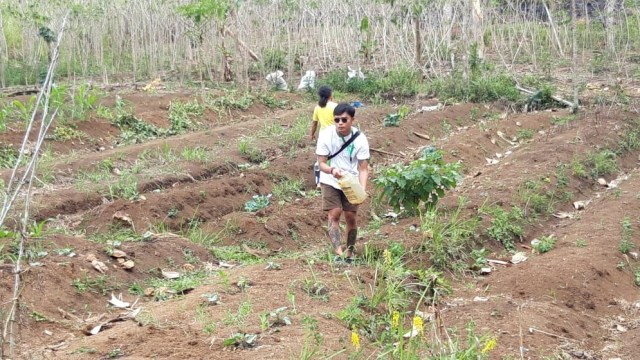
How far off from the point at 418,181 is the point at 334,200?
94 centimetres

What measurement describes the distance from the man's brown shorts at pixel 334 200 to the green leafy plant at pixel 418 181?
26.1 inches

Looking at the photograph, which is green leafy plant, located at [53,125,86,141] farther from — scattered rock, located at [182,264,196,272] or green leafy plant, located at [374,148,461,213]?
green leafy plant, located at [374,148,461,213]

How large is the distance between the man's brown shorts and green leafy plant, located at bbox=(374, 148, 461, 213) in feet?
2.17

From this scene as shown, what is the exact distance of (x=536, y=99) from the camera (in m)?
14.7

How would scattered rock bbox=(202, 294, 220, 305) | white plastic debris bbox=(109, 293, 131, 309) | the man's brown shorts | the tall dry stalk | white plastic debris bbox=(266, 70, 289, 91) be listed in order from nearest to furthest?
scattered rock bbox=(202, 294, 220, 305), white plastic debris bbox=(109, 293, 131, 309), the man's brown shorts, the tall dry stalk, white plastic debris bbox=(266, 70, 289, 91)

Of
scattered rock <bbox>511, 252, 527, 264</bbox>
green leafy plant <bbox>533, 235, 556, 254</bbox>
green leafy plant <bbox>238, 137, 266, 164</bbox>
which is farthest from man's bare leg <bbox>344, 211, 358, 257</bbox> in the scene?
green leafy plant <bbox>238, 137, 266, 164</bbox>

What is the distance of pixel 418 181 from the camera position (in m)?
6.89

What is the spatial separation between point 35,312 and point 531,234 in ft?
15.0

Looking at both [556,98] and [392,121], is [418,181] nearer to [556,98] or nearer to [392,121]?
[392,121]

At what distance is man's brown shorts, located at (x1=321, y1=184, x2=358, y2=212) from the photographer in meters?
6.28

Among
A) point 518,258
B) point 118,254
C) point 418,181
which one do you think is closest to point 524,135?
point 518,258

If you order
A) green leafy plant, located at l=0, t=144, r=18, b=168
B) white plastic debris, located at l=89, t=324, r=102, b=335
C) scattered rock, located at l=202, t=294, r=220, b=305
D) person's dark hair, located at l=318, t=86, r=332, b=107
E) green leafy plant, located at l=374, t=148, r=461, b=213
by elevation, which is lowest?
green leafy plant, located at l=0, t=144, r=18, b=168

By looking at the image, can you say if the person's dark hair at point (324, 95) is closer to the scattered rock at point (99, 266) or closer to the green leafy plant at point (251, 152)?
the green leafy plant at point (251, 152)

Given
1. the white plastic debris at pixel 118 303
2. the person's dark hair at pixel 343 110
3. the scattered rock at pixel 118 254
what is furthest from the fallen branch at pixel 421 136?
the white plastic debris at pixel 118 303
